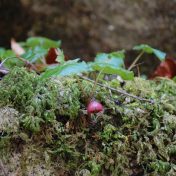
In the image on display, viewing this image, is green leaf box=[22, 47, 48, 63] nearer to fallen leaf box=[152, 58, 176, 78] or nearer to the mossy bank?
the mossy bank

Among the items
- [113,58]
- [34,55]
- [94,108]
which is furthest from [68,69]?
[113,58]

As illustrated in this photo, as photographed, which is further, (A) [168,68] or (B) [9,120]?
(A) [168,68]

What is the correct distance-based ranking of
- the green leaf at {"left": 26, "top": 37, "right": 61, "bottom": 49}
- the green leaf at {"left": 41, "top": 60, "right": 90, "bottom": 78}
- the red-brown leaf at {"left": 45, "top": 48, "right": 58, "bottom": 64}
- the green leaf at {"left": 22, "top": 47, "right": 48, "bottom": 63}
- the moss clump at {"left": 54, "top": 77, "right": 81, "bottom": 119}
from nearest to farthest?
the green leaf at {"left": 41, "top": 60, "right": 90, "bottom": 78}
the moss clump at {"left": 54, "top": 77, "right": 81, "bottom": 119}
the green leaf at {"left": 22, "top": 47, "right": 48, "bottom": 63}
the red-brown leaf at {"left": 45, "top": 48, "right": 58, "bottom": 64}
the green leaf at {"left": 26, "top": 37, "right": 61, "bottom": 49}

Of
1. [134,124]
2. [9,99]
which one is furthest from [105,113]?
[9,99]

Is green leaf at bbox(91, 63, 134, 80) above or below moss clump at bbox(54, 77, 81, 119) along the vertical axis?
above

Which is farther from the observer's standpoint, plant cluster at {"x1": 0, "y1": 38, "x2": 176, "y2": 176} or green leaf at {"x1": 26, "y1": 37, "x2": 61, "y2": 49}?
green leaf at {"x1": 26, "y1": 37, "x2": 61, "y2": 49}

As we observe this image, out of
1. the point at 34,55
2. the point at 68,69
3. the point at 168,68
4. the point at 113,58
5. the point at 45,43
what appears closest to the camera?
the point at 68,69

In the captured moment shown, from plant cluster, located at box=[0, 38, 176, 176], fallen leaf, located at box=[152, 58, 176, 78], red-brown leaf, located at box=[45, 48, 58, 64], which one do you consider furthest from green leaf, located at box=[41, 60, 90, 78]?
fallen leaf, located at box=[152, 58, 176, 78]

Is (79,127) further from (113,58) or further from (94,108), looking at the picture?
(113,58)

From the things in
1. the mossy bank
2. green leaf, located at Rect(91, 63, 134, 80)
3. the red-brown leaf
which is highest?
the red-brown leaf
